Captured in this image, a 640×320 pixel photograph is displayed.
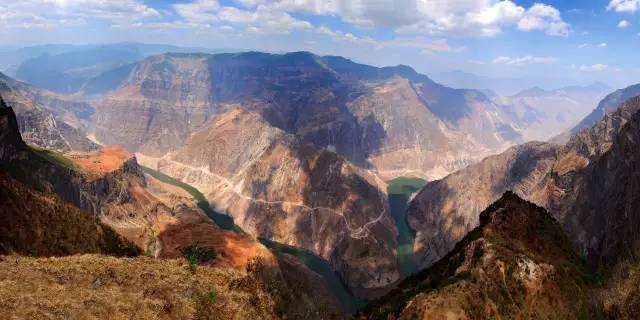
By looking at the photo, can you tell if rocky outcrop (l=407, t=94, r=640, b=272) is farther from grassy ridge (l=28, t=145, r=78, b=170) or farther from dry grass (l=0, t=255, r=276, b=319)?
grassy ridge (l=28, t=145, r=78, b=170)

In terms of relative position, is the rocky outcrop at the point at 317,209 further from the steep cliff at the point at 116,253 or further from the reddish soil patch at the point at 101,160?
the reddish soil patch at the point at 101,160

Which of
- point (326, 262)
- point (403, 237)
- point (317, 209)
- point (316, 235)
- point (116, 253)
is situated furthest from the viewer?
point (403, 237)

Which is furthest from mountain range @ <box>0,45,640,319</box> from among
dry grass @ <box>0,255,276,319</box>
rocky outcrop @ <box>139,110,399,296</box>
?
rocky outcrop @ <box>139,110,399,296</box>

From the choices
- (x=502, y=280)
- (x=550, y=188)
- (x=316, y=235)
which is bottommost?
(x=316, y=235)

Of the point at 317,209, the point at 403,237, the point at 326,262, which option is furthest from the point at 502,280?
the point at 403,237

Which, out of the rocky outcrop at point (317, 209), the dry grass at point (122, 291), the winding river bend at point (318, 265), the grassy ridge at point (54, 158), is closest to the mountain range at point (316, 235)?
the dry grass at point (122, 291)

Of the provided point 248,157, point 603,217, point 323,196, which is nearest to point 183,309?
point 603,217

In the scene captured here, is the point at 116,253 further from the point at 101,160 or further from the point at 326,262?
the point at 101,160
